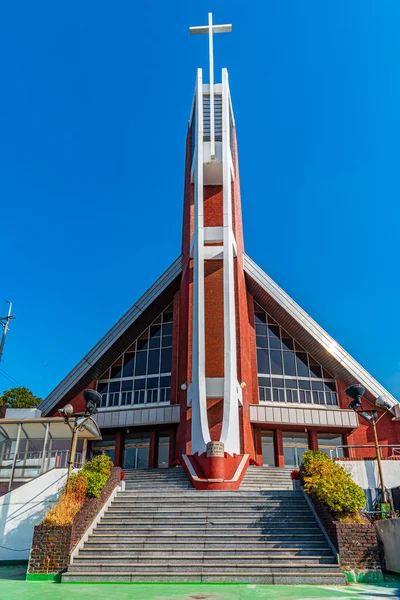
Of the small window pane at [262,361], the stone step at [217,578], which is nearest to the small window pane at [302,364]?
the small window pane at [262,361]

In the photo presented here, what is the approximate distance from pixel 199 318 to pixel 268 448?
9.15 metres

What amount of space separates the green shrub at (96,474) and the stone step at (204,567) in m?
2.20

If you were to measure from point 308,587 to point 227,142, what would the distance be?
62.5 feet

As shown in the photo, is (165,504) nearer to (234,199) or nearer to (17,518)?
(17,518)

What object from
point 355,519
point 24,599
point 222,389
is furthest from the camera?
point 222,389

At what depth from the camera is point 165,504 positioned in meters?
12.6

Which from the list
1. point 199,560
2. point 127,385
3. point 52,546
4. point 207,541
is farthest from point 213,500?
Result: point 127,385

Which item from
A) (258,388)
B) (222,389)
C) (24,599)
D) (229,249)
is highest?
(229,249)

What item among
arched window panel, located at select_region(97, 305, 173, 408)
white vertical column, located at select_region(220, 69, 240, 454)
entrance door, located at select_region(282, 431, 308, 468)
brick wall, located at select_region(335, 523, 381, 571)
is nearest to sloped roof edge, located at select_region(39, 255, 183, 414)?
arched window panel, located at select_region(97, 305, 173, 408)

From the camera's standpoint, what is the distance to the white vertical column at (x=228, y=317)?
1773 centimetres

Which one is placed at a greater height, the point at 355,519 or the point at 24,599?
the point at 355,519

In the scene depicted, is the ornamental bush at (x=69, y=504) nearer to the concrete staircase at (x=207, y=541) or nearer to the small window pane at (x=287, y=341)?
the concrete staircase at (x=207, y=541)

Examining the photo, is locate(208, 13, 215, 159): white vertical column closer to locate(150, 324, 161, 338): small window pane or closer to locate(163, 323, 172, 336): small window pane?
locate(163, 323, 172, 336): small window pane

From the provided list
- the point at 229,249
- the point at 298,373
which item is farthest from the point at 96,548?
the point at 298,373
